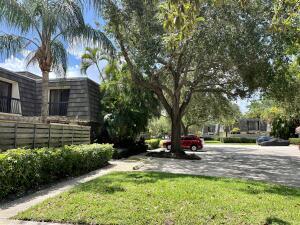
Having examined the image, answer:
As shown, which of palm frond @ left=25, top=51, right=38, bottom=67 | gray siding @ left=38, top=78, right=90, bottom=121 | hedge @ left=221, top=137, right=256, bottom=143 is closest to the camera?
palm frond @ left=25, top=51, right=38, bottom=67

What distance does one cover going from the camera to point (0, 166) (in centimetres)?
766

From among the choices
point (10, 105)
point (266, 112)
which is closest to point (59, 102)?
point (10, 105)

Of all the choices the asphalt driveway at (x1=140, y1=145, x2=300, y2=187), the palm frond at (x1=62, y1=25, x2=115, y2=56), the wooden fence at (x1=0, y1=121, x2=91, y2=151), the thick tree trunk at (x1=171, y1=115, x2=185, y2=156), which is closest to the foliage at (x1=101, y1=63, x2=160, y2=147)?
the thick tree trunk at (x1=171, y1=115, x2=185, y2=156)

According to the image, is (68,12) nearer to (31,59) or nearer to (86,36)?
(86,36)

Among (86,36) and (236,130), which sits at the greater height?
(86,36)

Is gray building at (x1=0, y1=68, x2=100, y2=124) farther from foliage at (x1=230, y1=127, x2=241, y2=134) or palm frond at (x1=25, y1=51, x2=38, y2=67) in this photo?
foliage at (x1=230, y1=127, x2=241, y2=134)

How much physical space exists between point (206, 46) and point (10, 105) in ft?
40.2

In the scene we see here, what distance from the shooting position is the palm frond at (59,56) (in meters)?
14.1

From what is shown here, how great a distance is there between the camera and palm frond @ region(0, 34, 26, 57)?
1365 cm

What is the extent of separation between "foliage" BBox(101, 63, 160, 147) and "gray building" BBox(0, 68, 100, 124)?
968 millimetres

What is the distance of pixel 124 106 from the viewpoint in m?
23.5

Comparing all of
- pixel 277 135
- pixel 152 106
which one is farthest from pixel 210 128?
pixel 152 106

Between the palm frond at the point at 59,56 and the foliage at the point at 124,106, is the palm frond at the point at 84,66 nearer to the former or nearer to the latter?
the foliage at the point at 124,106

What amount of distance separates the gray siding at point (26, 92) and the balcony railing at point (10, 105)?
0.99 feet
